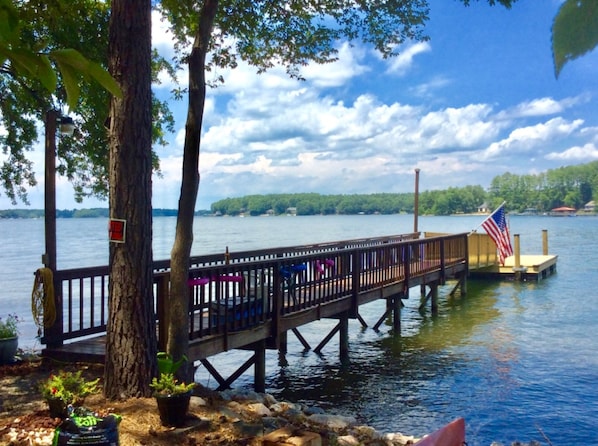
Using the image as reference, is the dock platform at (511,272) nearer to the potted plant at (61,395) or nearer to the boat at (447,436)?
the boat at (447,436)

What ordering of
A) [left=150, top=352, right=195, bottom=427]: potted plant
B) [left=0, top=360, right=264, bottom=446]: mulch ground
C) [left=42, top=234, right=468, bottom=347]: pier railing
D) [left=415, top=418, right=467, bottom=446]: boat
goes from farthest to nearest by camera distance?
[left=42, top=234, right=468, bottom=347]: pier railing < [left=150, top=352, right=195, bottom=427]: potted plant < [left=0, top=360, right=264, bottom=446]: mulch ground < [left=415, top=418, right=467, bottom=446]: boat

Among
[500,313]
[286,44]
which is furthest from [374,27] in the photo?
[500,313]

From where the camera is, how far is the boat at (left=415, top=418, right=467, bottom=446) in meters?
3.77

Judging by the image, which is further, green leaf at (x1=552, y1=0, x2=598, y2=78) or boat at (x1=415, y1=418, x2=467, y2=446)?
boat at (x1=415, y1=418, x2=467, y2=446)

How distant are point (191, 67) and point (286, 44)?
157 inches

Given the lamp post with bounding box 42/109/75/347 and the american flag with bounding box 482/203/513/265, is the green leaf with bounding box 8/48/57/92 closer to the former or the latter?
the lamp post with bounding box 42/109/75/347

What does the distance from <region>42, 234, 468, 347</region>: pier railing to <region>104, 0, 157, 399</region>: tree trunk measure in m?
1.50

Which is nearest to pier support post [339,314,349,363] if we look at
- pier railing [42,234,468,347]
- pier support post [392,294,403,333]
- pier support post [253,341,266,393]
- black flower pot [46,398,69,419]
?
pier railing [42,234,468,347]

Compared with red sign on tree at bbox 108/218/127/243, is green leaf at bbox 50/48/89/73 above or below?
above

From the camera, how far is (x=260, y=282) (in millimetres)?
9328

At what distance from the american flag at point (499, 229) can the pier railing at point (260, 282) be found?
6191 millimetres

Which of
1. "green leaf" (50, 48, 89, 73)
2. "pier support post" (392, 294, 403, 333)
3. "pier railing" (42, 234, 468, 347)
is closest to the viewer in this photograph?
"green leaf" (50, 48, 89, 73)

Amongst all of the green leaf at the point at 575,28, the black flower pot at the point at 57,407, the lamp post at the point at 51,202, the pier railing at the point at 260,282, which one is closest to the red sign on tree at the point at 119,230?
the black flower pot at the point at 57,407

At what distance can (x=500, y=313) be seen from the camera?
1834 centimetres
